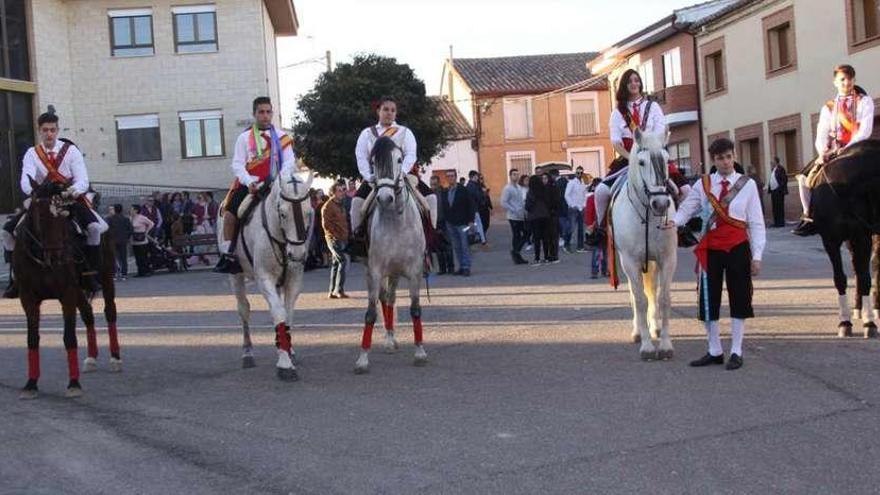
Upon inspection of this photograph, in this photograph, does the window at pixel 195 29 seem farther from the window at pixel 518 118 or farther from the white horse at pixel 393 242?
the white horse at pixel 393 242

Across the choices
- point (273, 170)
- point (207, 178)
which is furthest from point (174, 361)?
point (207, 178)

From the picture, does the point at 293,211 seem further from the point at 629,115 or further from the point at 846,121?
the point at 846,121

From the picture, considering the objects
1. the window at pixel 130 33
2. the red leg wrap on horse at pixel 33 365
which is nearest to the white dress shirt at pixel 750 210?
the red leg wrap on horse at pixel 33 365

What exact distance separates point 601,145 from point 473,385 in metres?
58.2

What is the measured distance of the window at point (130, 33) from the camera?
1597 inches

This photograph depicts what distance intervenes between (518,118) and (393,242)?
55681mm

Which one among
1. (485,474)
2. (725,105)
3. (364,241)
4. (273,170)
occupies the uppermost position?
(725,105)

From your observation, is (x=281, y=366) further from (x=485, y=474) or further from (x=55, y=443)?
(x=485, y=474)

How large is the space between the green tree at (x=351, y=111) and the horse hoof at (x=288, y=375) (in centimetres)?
3217

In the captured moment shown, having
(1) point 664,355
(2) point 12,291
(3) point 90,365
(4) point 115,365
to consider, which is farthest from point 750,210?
(2) point 12,291

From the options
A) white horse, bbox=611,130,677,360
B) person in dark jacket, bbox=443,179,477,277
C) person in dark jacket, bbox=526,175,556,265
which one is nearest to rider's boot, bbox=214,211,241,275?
white horse, bbox=611,130,677,360

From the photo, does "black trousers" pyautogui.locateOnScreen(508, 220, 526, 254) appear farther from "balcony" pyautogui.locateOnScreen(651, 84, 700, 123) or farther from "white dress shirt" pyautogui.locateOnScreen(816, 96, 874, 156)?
"balcony" pyautogui.locateOnScreen(651, 84, 700, 123)

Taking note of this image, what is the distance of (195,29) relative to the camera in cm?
4088

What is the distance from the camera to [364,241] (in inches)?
420
